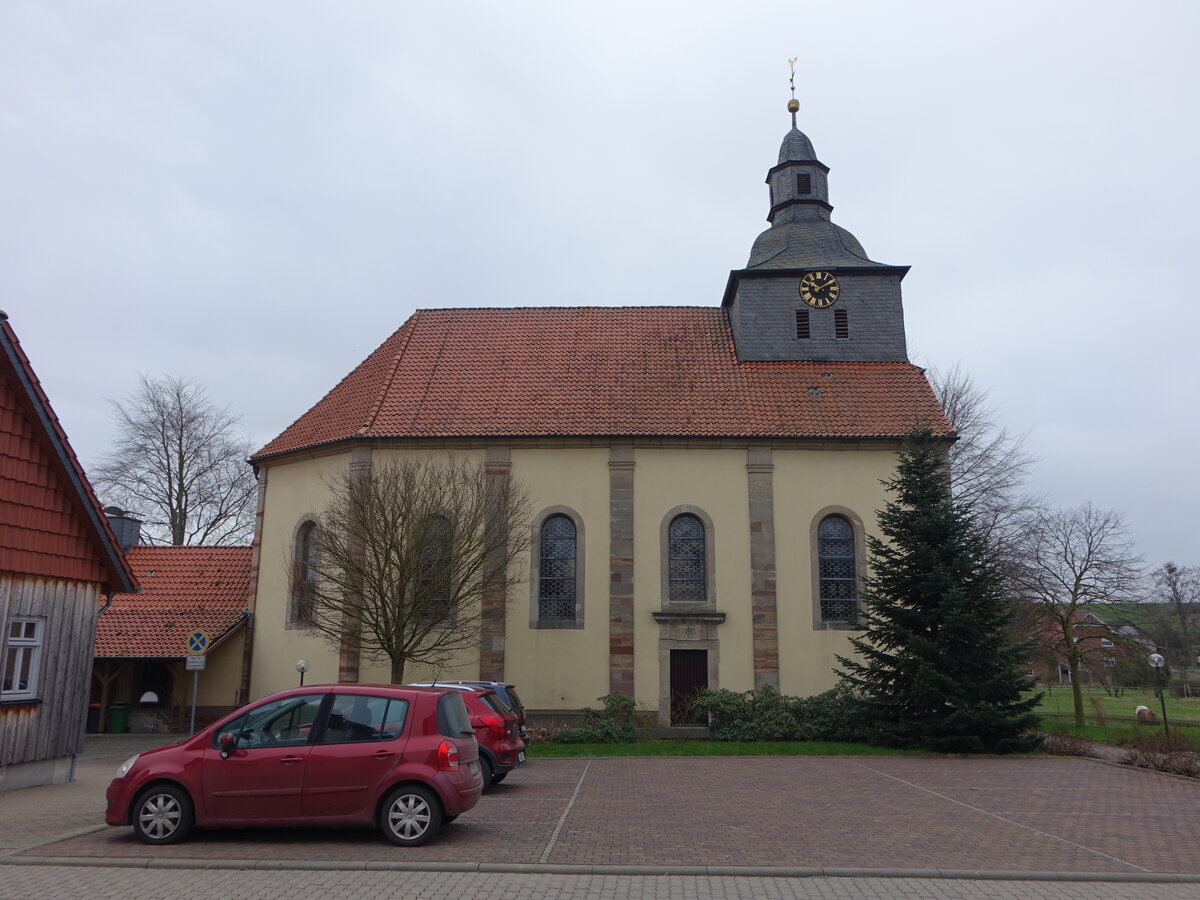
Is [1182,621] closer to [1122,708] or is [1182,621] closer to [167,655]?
[1122,708]

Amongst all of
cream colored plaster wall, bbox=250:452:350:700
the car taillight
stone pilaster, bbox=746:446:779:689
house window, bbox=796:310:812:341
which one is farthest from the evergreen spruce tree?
cream colored plaster wall, bbox=250:452:350:700

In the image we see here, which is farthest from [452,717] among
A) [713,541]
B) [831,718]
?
[713,541]

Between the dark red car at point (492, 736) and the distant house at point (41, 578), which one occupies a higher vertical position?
the distant house at point (41, 578)

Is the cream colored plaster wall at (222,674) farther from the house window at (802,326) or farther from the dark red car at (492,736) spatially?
the house window at (802,326)

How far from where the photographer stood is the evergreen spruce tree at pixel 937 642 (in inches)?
696

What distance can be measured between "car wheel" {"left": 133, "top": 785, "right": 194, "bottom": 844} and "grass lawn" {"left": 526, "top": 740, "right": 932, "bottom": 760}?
9.46 m

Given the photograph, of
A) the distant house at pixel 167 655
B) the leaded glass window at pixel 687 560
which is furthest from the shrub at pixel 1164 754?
the distant house at pixel 167 655

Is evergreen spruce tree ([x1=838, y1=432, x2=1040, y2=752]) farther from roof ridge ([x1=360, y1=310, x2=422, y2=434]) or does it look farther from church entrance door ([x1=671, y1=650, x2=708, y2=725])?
roof ridge ([x1=360, y1=310, x2=422, y2=434])

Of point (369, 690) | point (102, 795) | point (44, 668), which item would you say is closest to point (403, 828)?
point (369, 690)

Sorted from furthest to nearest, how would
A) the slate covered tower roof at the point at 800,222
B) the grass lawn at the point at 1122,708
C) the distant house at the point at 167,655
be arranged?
1. the grass lawn at the point at 1122,708
2. the slate covered tower roof at the point at 800,222
3. the distant house at the point at 167,655

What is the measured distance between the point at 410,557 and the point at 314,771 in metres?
9.00

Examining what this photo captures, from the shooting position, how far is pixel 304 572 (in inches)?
890

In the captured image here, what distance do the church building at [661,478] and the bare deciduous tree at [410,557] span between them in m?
1.89

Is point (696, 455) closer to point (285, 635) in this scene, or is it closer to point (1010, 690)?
point (1010, 690)
